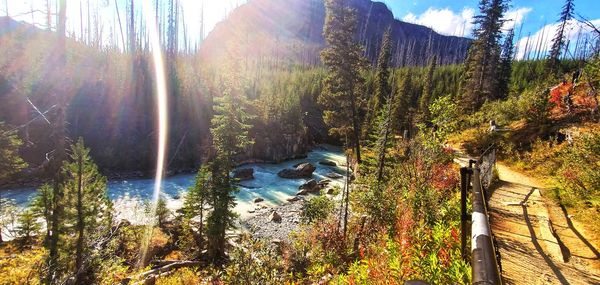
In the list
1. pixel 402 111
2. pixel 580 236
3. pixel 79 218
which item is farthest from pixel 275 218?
pixel 402 111

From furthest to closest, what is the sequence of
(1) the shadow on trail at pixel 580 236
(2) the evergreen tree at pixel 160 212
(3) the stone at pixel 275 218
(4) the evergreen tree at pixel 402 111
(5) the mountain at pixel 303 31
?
(5) the mountain at pixel 303 31, (4) the evergreen tree at pixel 402 111, (3) the stone at pixel 275 218, (2) the evergreen tree at pixel 160 212, (1) the shadow on trail at pixel 580 236

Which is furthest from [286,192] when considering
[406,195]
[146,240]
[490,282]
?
[490,282]

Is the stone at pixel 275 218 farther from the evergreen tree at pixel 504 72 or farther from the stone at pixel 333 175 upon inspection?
the evergreen tree at pixel 504 72

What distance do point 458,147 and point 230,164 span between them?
14.9 meters

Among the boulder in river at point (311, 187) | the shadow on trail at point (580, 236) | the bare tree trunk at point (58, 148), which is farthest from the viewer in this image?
the boulder in river at point (311, 187)

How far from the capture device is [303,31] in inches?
6093

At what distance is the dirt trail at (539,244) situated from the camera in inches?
171

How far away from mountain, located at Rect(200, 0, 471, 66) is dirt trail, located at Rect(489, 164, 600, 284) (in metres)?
118

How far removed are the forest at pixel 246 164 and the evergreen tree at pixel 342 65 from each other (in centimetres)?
12

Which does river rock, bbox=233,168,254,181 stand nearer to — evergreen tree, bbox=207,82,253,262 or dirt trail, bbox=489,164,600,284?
evergreen tree, bbox=207,82,253,262

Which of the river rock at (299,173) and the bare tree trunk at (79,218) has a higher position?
the bare tree trunk at (79,218)

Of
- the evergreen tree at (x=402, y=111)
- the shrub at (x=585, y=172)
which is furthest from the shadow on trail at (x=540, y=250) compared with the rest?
the evergreen tree at (x=402, y=111)

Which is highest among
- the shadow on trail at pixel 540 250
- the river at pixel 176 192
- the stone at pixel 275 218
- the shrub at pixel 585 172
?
the shrub at pixel 585 172

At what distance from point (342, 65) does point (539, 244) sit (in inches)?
759
